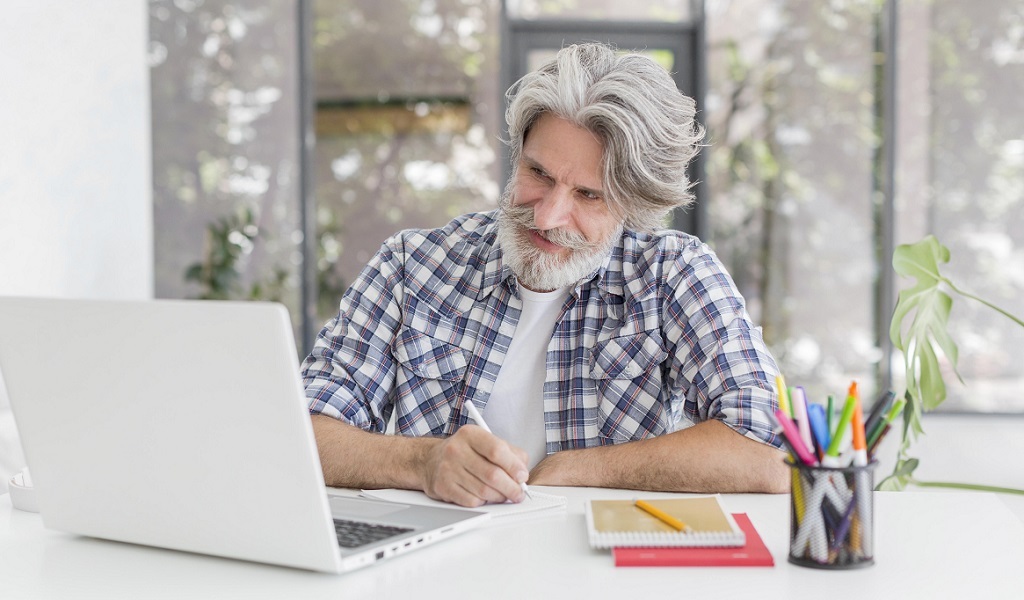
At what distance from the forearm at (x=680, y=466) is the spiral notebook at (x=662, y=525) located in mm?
226

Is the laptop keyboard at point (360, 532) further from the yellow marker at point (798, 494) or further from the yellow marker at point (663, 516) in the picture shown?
the yellow marker at point (798, 494)

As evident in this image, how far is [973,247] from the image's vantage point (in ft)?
14.2

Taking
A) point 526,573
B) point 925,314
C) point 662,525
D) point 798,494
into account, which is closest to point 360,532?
point 526,573

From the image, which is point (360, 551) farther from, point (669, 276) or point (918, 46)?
point (918, 46)

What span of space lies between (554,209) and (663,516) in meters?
0.73

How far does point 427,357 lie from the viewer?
5.74ft

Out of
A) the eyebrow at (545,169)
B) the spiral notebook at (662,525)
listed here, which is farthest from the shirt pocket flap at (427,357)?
the spiral notebook at (662,525)

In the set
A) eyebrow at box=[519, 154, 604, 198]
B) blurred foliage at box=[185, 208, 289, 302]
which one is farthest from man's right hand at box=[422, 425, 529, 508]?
blurred foliage at box=[185, 208, 289, 302]

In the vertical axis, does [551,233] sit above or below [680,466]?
above

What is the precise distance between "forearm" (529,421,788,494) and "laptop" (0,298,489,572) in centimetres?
38

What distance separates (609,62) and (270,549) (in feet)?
3.59

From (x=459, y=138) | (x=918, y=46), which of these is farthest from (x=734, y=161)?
(x=459, y=138)

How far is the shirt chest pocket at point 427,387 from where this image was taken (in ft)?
5.73

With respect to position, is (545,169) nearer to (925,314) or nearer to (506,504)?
(506,504)
